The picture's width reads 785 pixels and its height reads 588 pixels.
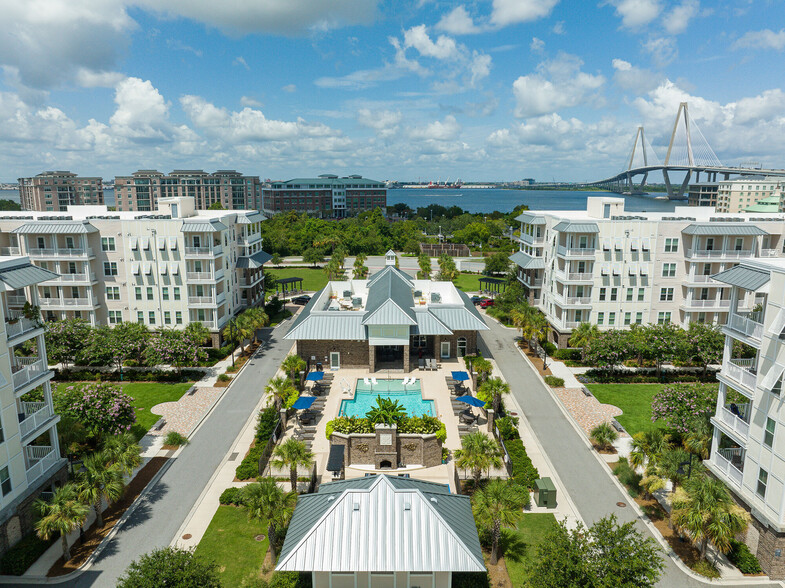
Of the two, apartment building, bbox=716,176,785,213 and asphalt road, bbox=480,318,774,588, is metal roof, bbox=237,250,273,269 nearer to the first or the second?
asphalt road, bbox=480,318,774,588

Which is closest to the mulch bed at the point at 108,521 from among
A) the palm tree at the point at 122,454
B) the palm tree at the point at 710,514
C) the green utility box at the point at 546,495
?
the palm tree at the point at 122,454

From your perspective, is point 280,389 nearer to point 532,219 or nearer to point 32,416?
point 32,416

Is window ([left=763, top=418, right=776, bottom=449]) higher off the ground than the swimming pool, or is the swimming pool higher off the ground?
window ([left=763, top=418, right=776, bottom=449])

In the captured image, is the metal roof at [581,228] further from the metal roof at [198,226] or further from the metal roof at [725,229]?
the metal roof at [198,226]

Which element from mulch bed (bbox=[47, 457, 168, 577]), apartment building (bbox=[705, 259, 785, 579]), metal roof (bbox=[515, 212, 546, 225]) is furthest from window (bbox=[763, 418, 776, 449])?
metal roof (bbox=[515, 212, 546, 225])

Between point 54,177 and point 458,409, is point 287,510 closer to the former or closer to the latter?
point 458,409

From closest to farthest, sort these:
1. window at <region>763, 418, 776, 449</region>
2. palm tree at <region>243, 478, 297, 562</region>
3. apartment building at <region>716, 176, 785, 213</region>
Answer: palm tree at <region>243, 478, 297, 562</region> → window at <region>763, 418, 776, 449</region> → apartment building at <region>716, 176, 785, 213</region>

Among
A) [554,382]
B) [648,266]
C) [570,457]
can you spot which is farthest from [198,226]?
[648,266]
